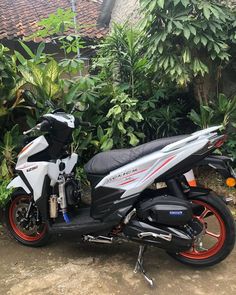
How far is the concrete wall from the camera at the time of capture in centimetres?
715

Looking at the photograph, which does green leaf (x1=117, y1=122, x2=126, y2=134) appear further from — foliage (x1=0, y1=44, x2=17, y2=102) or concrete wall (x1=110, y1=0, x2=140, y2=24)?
concrete wall (x1=110, y1=0, x2=140, y2=24)

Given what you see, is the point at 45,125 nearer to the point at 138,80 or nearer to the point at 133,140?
the point at 133,140

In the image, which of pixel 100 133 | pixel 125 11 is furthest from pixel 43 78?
pixel 125 11

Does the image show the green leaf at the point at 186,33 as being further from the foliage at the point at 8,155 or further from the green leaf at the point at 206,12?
the foliage at the point at 8,155

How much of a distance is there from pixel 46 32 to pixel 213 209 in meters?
3.47

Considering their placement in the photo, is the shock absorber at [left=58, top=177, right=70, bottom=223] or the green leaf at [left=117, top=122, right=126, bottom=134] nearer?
the shock absorber at [left=58, top=177, right=70, bottom=223]

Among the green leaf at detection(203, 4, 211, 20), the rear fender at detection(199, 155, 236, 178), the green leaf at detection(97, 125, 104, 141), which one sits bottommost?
the green leaf at detection(97, 125, 104, 141)

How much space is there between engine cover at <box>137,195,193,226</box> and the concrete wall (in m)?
4.85

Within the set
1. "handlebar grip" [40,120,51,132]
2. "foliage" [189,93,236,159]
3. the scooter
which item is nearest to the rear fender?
the scooter

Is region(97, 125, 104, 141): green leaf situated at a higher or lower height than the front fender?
lower

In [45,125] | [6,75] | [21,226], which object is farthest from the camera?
[6,75]

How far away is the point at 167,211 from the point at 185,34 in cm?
216

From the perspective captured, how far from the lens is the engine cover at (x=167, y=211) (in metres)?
2.82

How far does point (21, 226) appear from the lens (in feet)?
11.8
